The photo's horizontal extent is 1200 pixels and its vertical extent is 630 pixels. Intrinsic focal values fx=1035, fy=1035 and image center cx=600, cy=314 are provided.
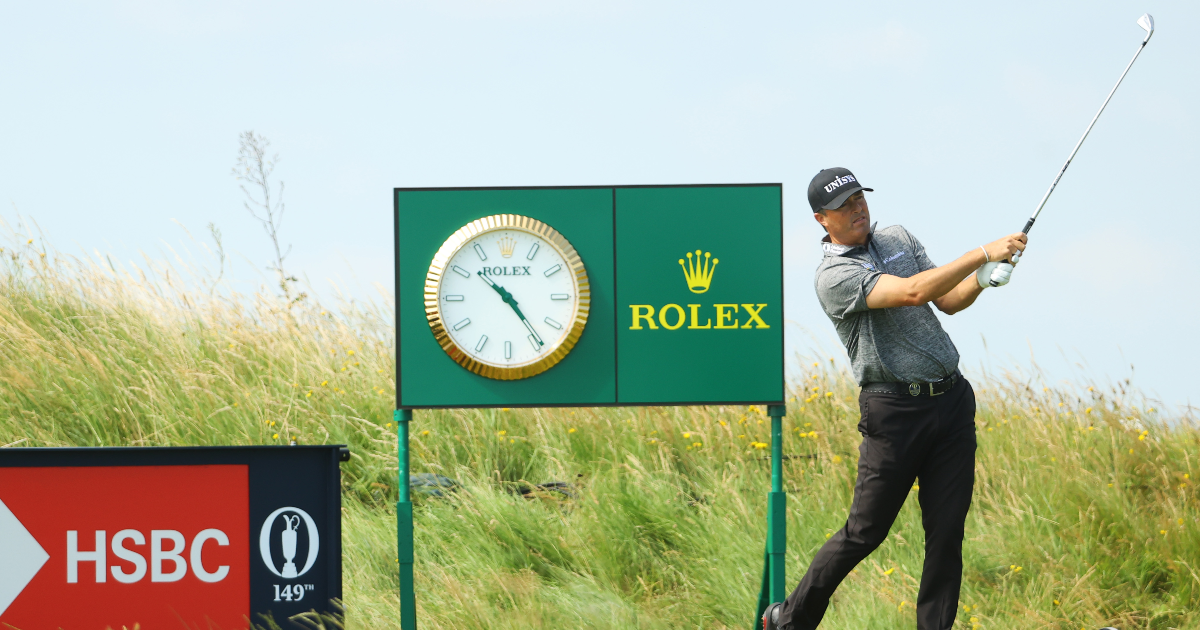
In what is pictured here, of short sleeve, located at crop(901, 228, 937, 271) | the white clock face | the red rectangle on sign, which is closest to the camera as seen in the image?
the red rectangle on sign

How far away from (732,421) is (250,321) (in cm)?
401

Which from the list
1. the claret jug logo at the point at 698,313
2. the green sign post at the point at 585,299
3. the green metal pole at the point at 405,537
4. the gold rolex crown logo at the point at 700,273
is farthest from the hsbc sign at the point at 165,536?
the gold rolex crown logo at the point at 700,273

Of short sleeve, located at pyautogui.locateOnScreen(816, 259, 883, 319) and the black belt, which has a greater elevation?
short sleeve, located at pyautogui.locateOnScreen(816, 259, 883, 319)

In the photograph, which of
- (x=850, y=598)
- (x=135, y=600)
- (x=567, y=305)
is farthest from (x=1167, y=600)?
(x=135, y=600)

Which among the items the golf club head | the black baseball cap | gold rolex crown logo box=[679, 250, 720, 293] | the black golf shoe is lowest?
the black golf shoe

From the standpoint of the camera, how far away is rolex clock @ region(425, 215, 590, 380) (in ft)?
15.9

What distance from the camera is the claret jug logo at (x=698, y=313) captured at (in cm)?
490

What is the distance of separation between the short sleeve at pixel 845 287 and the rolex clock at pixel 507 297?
1.10 meters

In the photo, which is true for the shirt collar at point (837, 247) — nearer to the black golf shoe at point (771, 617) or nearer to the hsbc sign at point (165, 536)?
the black golf shoe at point (771, 617)

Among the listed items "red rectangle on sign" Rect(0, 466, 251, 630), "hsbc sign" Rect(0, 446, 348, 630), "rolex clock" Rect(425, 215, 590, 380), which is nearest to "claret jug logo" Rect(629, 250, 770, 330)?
"rolex clock" Rect(425, 215, 590, 380)

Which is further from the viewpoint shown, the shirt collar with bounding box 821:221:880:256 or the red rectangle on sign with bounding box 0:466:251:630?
the shirt collar with bounding box 821:221:880:256

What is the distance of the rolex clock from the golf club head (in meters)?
2.65

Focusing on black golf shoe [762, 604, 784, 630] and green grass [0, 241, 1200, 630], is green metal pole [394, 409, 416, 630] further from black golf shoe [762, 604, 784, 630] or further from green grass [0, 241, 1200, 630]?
black golf shoe [762, 604, 784, 630]

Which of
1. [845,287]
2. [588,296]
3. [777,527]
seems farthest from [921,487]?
[588,296]
